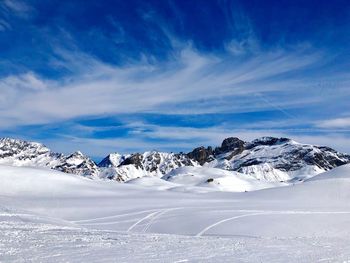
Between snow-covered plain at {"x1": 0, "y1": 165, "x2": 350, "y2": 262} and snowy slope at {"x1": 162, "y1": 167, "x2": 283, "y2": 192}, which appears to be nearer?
snow-covered plain at {"x1": 0, "y1": 165, "x2": 350, "y2": 262}

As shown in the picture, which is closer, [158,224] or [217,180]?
[158,224]

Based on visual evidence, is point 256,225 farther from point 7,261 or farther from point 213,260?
point 7,261

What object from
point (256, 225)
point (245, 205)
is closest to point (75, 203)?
point (245, 205)

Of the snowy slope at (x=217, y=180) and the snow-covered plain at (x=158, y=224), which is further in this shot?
the snowy slope at (x=217, y=180)

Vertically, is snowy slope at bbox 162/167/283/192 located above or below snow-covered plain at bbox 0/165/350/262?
above

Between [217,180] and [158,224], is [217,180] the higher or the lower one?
the higher one

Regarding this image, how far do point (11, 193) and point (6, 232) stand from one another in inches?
1316

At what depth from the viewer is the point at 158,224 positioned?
30.9 metres

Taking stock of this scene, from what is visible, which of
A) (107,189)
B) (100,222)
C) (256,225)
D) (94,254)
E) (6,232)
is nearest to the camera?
(94,254)

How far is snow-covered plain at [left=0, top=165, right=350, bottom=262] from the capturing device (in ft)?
49.2

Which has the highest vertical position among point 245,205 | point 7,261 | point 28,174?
point 28,174

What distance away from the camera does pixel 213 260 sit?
13.7 m

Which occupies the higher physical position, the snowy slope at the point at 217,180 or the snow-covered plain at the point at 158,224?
the snowy slope at the point at 217,180

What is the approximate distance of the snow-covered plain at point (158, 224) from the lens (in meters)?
15.0
